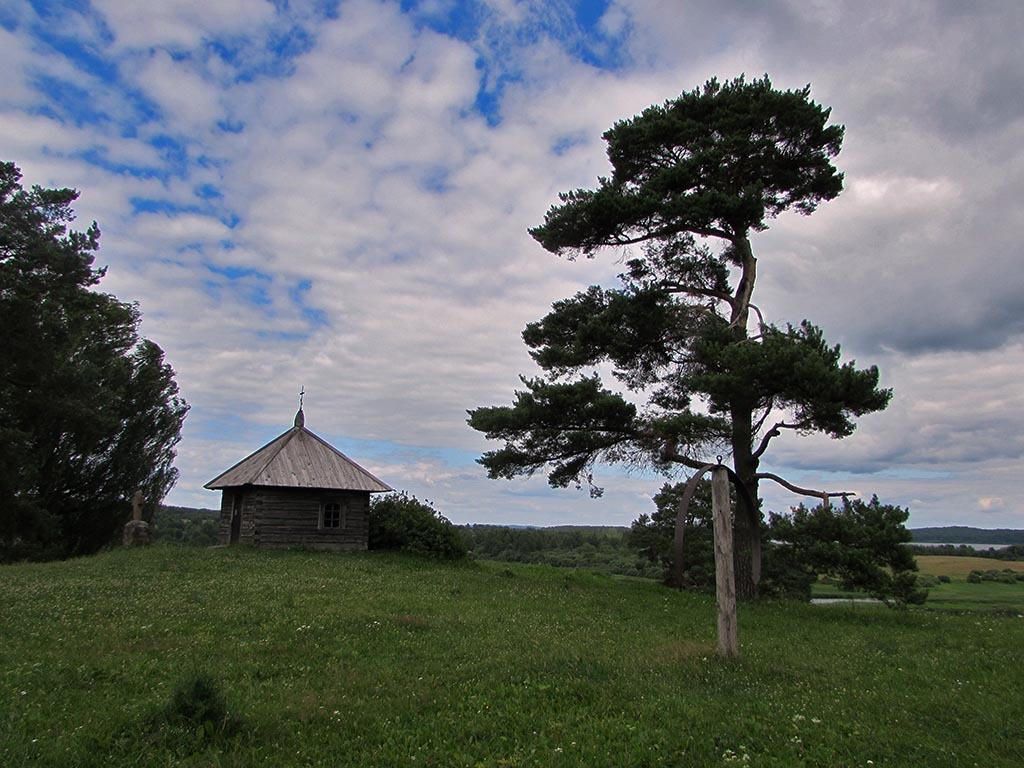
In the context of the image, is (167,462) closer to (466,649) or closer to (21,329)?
(21,329)

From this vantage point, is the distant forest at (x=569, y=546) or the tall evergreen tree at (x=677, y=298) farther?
the distant forest at (x=569, y=546)

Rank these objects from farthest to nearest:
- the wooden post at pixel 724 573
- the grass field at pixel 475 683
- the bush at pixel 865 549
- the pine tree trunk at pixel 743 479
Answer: the pine tree trunk at pixel 743 479 → the bush at pixel 865 549 → the wooden post at pixel 724 573 → the grass field at pixel 475 683

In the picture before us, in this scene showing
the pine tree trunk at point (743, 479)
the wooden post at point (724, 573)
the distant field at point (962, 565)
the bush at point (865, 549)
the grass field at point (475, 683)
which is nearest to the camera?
the grass field at point (475, 683)

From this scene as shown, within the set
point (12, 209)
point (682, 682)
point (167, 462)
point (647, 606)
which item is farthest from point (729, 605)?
point (167, 462)

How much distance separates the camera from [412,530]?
88.7 feet

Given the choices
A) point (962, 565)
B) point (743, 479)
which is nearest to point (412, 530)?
point (743, 479)

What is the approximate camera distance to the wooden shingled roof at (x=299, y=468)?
1021 inches

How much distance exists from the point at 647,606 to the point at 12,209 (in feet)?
82.0

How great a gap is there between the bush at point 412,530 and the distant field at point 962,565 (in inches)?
1174

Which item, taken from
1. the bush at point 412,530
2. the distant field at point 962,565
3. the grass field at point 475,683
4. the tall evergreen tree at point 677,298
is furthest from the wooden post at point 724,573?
the distant field at point 962,565

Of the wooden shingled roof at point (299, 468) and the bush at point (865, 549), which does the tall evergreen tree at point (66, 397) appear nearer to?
the wooden shingled roof at point (299, 468)

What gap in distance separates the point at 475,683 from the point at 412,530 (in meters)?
19.8

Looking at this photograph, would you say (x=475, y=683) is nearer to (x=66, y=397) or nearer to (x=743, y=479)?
(x=743, y=479)

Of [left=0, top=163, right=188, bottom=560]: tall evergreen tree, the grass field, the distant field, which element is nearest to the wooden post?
the grass field
